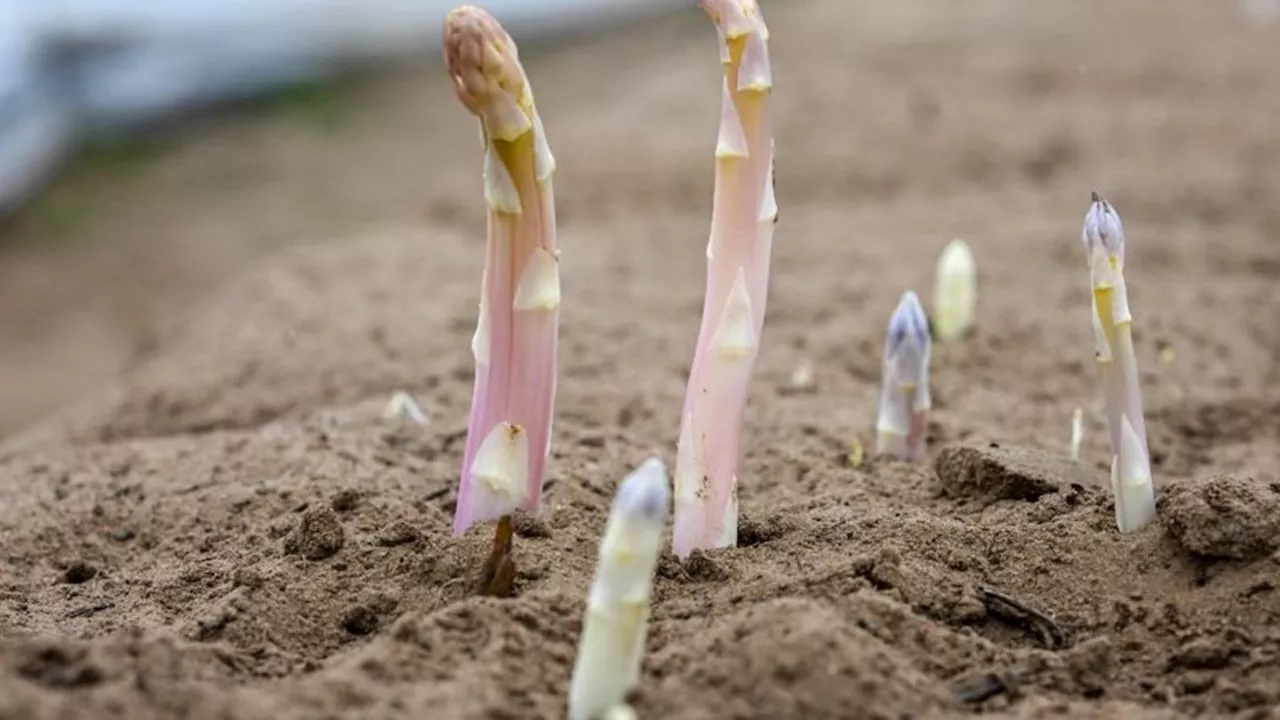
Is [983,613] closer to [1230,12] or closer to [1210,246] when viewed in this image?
[1210,246]

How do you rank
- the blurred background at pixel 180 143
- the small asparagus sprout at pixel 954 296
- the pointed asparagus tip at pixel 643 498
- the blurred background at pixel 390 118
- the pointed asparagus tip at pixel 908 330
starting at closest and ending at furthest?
the pointed asparagus tip at pixel 643 498
the pointed asparagus tip at pixel 908 330
the small asparagus sprout at pixel 954 296
the blurred background at pixel 390 118
the blurred background at pixel 180 143

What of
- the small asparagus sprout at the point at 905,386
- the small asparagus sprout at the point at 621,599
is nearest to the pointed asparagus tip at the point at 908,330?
the small asparagus sprout at the point at 905,386

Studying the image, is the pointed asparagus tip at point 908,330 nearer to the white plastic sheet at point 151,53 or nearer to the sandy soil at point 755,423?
the sandy soil at point 755,423

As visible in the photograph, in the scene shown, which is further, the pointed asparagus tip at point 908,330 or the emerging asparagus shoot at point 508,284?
the pointed asparagus tip at point 908,330

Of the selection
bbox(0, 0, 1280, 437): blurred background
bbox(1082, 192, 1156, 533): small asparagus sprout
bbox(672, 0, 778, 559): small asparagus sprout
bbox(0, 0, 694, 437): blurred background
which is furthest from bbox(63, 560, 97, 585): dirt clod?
bbox(0, 0, 694, 437): blurred background

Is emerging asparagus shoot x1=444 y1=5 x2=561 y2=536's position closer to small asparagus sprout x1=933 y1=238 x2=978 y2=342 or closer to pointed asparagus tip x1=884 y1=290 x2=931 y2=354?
pointed asparagus tip x1=884 y1=290 x2=931 y2=354

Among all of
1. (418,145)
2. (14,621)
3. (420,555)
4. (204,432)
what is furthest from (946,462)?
(418,145)

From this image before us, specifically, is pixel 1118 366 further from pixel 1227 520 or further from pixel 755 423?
pixel 755 423
